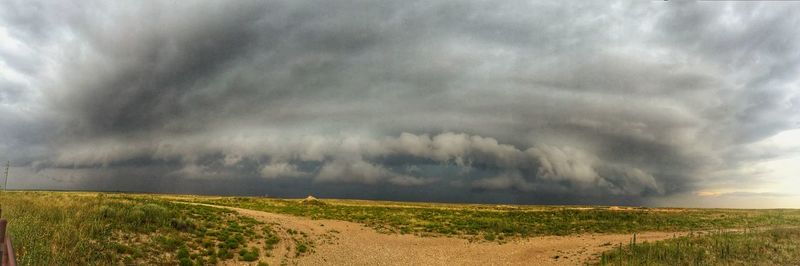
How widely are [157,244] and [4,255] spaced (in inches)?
563

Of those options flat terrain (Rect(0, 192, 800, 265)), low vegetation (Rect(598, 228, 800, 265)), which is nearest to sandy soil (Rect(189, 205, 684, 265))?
flat terrain (Rect(0, 192, 800, 265))

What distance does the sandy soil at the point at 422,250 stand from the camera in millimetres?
24734

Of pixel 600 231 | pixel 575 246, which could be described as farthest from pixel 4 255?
pixel 600 231

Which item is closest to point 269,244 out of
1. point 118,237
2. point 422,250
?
point 118,237

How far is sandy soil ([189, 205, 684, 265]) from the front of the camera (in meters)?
24.7

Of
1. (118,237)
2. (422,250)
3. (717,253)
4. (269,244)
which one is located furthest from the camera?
(422,250)

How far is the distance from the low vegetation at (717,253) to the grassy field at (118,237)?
22534 millimetres

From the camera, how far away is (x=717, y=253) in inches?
850

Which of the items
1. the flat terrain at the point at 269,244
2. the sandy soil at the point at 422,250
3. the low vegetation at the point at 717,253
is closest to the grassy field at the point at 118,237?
the flat terrain at the point at 269,244

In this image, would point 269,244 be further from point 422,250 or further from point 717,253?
point 717,253

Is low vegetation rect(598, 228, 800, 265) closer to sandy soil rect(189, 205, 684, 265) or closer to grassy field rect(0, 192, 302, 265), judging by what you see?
sandy soil rect(189, 205, 684, 265)

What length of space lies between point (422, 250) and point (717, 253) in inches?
727

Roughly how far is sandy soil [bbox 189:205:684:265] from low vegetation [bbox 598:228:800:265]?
2.88 metres

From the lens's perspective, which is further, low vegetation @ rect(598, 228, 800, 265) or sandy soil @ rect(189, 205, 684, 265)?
sandy soil @ rect(189, 205, 684, 265)
